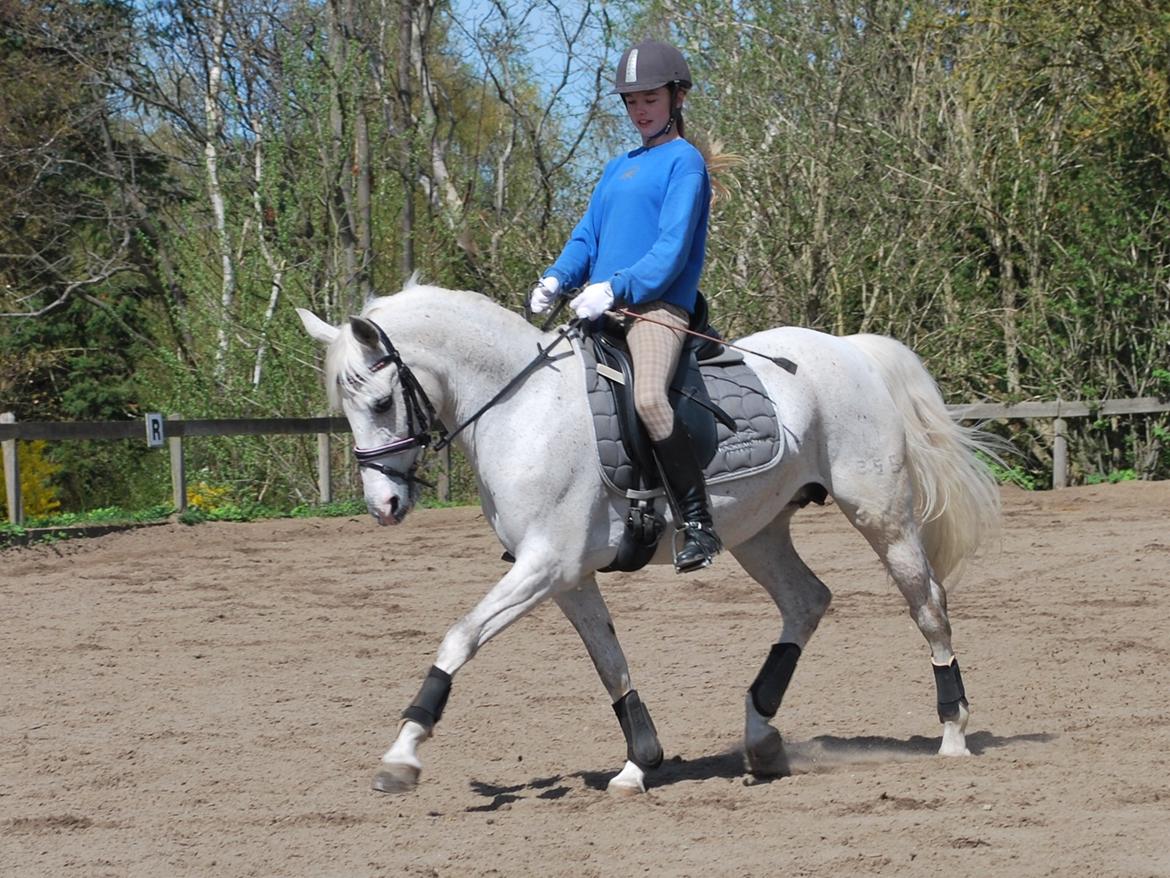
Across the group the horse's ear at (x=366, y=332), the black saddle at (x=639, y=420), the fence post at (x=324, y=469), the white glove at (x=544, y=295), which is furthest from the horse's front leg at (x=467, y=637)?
the fence post at (x=324, y=469)

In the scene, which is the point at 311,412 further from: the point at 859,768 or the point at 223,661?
the point at 859,768

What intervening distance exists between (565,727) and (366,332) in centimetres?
237

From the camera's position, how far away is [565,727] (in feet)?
21.4

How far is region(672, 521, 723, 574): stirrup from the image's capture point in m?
5.33

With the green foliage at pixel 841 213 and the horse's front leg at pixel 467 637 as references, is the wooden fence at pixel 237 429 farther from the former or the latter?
the horse's front leg at pixel 467 637

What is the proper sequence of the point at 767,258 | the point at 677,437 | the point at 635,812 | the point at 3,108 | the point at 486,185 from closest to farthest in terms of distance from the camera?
1. the point at 635,812
2. the point at 677,437
3. the point at 767,258
4. the point at 3,108
5. the point at 486,185

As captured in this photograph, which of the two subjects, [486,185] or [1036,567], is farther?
[486,185]

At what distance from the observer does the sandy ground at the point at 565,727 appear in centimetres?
439

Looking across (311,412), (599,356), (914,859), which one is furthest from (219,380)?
(914,859)

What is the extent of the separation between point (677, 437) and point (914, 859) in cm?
181

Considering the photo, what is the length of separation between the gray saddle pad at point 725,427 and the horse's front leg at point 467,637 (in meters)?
0.48

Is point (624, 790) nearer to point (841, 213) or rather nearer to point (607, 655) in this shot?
point (607, 655)

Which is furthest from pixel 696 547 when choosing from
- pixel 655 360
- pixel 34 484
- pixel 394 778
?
pixel 34 484

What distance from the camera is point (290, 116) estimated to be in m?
18.7
